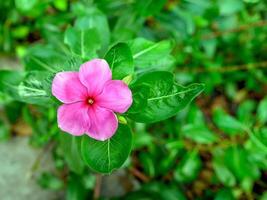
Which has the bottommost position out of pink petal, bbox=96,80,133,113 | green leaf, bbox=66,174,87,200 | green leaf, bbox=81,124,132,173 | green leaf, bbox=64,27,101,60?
green leaf, bbox=66,174,87,200

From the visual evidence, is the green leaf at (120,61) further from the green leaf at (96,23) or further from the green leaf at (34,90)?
the green leaf at (96,23)

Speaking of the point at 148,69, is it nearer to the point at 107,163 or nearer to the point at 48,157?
the point at 107,163

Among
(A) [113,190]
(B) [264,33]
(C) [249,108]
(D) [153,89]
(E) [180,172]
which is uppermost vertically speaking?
(D) [153,89]

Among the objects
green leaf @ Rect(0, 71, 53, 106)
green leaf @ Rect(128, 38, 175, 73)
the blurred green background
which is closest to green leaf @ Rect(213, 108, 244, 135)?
the blurred green background

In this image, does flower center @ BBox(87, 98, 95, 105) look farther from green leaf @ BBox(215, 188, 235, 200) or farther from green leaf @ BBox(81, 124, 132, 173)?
green leaf @ BBox(215, 188, 235, 200)

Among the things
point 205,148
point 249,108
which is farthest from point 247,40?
point 205,148

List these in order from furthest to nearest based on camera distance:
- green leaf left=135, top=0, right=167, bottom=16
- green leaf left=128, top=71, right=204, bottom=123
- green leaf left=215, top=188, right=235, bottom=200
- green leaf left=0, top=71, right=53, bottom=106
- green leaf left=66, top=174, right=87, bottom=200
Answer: green leaf left=66, top=174, right=87, bottom=200 → green leaf left=215, top=188, right=235, bottom=200 → green leaf left=135, top=0, right=167, bottom=16 → green leaf left=0, top=71, right=53, bottom=106 → green leaf left=128, top=71, right=204, bottom=123
